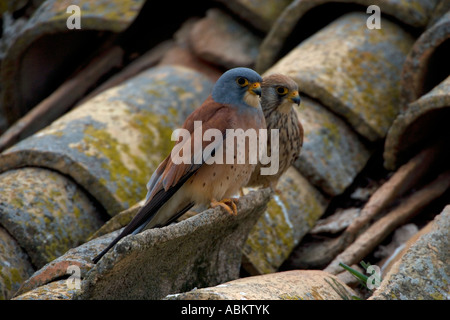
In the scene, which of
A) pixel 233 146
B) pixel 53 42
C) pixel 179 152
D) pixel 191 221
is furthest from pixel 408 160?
pixel 53 42

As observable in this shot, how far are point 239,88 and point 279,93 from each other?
1.47 feet

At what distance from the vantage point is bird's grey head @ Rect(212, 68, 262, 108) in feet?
9.24

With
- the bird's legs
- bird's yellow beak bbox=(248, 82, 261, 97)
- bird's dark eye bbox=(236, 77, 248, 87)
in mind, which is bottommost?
the bird's legs

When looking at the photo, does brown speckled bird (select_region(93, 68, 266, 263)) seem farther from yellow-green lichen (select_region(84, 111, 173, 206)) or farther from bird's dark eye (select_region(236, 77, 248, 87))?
yellow-green lichen (select_region(84, 111, 173, 206))

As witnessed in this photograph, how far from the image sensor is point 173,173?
257 cm

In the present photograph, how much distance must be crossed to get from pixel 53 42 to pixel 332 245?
2577 millimetres

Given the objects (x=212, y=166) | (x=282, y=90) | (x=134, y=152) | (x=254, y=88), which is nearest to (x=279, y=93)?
(x=282, y=90)

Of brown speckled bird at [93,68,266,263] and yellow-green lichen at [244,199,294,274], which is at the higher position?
brown speckled bird at [93,68,266,263]

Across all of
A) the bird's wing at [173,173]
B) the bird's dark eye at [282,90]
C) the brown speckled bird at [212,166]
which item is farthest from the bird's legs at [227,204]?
the bird's dark eye at [282,90]

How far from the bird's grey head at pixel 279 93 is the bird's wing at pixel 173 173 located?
49 centimetres

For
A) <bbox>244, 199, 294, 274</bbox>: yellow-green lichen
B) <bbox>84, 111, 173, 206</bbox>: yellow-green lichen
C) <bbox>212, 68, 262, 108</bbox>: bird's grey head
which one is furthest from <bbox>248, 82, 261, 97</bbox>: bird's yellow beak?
<bbox>84, 111, 173, 206</bbox>: yellow-green lichen

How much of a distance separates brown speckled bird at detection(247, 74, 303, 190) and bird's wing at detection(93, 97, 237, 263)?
0.49 meters

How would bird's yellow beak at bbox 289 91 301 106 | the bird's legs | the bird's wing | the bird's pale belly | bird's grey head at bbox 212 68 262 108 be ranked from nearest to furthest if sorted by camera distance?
the bird's wing, the bird's legs, the bird's pale belly, bird's grey head at bbox 212 68 262 108, bird's yellow beak at bbox 289 91 301 106

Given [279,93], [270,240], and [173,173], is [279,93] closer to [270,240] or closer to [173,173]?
[270,240]
